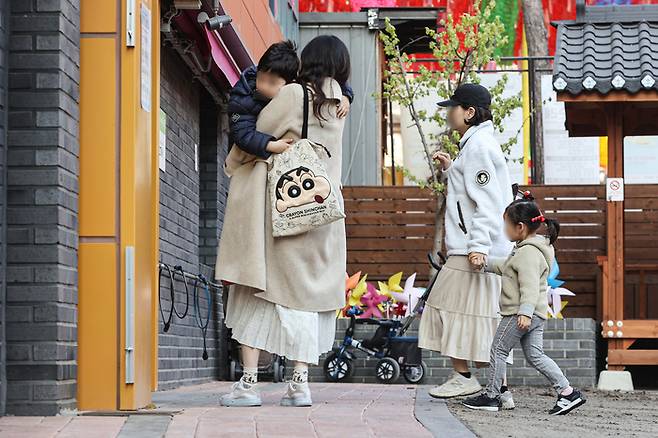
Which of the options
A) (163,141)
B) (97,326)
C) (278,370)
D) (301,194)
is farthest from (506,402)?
(278,370)

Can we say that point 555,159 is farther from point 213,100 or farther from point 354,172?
point 213,100

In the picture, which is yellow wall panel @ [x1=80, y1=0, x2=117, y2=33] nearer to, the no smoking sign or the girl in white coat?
the girl in white coat

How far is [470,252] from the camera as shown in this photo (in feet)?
23.2

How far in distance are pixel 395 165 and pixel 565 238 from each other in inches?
273

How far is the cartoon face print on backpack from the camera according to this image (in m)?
6.28

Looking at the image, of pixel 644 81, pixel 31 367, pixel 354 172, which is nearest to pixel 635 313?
pixel 644 81

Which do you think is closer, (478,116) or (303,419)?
(303,419)

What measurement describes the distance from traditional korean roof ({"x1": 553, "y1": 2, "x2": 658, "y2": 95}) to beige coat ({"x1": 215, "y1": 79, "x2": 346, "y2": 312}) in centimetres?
517

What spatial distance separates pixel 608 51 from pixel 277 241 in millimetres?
6170

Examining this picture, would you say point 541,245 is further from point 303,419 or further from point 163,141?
point 163,141

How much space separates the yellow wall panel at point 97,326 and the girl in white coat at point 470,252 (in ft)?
6.58

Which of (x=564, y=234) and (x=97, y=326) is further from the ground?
(x=564, y=234)

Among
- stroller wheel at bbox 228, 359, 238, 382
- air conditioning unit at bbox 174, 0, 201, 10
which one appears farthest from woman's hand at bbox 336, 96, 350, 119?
stroller wheel at bbox 228, 359, 238, 382

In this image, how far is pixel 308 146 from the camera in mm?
6359
